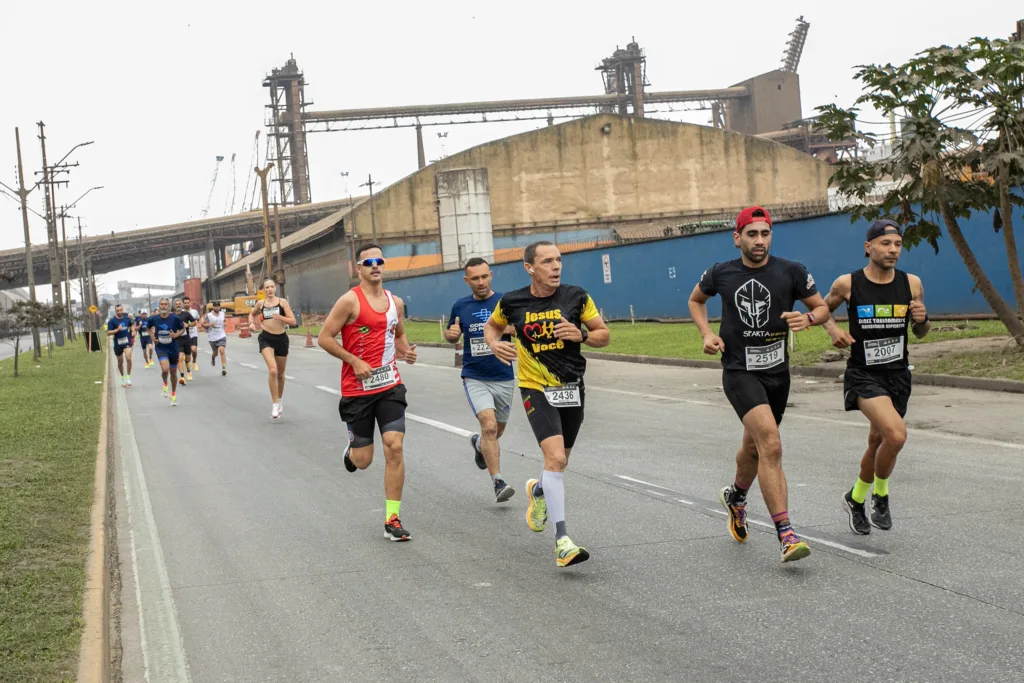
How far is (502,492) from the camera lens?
28.4 ft

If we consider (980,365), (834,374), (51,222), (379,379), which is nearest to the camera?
(379,379)

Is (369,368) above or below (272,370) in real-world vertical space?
above

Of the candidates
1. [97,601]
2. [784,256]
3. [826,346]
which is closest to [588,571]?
[97,601]

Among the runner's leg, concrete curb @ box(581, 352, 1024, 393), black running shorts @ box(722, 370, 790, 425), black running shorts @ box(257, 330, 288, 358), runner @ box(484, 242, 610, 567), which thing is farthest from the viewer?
black running shorts @ box(257, 330, 288, 358)

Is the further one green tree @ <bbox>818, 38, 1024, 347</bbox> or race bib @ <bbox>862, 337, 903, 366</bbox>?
green tree @ <bbox>818, 38, 1024, 347</bbox>

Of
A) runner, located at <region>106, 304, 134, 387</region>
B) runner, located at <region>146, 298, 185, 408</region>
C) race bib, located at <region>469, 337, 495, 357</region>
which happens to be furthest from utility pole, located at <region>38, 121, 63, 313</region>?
race bib, located at <region>469, 337, 495, 357</region>

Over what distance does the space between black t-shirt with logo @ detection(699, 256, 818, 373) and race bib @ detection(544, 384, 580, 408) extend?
931 millimetres

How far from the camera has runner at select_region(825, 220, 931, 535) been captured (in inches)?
267

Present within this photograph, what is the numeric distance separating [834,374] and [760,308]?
41.6 feet

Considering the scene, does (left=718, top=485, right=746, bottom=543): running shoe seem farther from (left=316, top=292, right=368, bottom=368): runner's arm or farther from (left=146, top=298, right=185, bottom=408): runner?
(left=146, top=298, right=185, bottom=408): runner

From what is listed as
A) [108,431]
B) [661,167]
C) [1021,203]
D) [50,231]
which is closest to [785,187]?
[661,167]

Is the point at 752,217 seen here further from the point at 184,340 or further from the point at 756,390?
the point at 184,340

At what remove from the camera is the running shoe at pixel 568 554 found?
20.8ft

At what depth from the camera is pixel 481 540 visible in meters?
7.48
